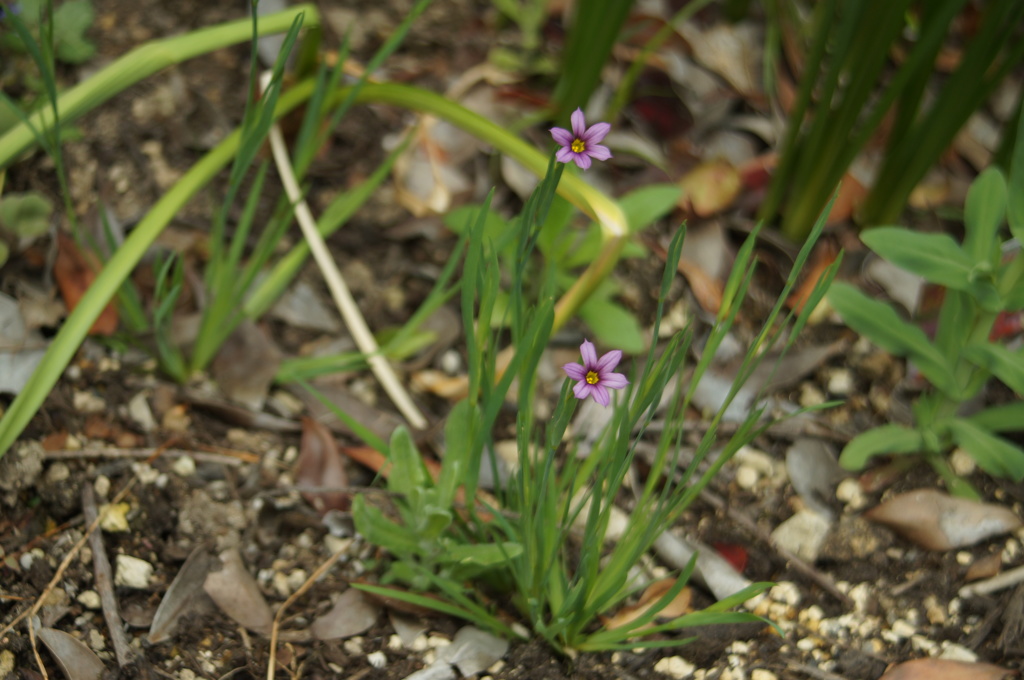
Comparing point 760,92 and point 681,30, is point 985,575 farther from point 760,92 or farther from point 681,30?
point 681,30

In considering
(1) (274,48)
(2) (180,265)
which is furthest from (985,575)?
(1) (274,48)

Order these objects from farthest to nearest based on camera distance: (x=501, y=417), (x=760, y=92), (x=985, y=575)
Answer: (x=760, y=92) → (x=501, y=417) → (x=985, y=575)

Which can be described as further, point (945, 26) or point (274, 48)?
point (274, 48)

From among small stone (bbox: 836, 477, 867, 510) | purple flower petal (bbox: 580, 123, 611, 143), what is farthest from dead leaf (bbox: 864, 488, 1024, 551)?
purple flower petal (bbox: 580, 123, 611, 143)

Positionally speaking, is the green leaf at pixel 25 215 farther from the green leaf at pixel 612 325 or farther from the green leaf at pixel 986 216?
the green leaf at pixel 986 216

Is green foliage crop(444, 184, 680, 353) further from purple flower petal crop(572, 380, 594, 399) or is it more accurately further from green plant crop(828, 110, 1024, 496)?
purple flower petal crop(572, 380, 594, 399)

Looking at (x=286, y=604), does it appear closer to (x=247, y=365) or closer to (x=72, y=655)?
(x=72, y=655)
